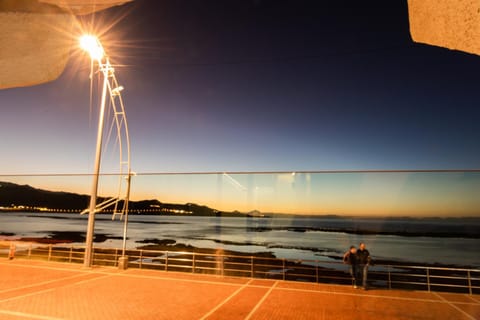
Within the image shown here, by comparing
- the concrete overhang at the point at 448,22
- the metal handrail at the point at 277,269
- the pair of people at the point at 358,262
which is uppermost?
the concrete overhang at the point at 448,22

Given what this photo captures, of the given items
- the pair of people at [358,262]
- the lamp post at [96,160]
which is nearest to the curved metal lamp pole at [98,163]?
the lamp post at [96,160]

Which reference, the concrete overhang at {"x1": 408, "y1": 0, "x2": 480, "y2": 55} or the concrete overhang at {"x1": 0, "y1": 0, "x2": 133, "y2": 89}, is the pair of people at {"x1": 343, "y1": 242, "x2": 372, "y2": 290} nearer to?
the concrete overhang at {"x1": 408, "y1": 0, "x2": 480, "y2": 55}

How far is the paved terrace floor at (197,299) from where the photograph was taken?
8.70m

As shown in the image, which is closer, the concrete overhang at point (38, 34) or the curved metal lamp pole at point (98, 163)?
the concrete overhang at point (38, 34)

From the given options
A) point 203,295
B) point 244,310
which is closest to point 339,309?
point 244,310

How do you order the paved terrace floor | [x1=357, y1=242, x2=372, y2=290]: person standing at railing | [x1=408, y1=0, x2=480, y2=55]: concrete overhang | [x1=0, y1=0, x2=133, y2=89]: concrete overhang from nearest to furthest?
[x1=408, y1=0, x2=480, y2=55]: concrete overhang < [x1=0, y1=0, x2=133, y2=89]: concrete overhang < the paved terrace floor < [x1=357, y1=242, x2=372, y2=290]: person standing at railing

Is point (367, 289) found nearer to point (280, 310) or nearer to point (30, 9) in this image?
point (280, 310)

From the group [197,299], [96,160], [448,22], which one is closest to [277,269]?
[96,160]

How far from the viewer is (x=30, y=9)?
140 cm

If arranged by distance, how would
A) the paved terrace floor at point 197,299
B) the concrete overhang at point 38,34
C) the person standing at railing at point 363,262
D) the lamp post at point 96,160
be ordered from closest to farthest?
the concrete overhang at point 38,34 < the paved terrace floor at point 197,299 < the person standing at railing at point 363,262 < the lamp post at point 96,160

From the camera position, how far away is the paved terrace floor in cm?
870

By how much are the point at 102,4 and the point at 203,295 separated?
10.6m

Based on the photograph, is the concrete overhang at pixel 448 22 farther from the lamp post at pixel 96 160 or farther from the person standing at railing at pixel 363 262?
the lamp post at pixel 96 160

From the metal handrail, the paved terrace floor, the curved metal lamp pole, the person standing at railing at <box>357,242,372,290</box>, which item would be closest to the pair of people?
the person standing at railing at <box>357,242,372,290</box>
